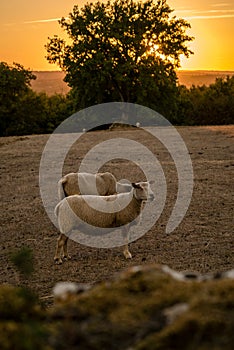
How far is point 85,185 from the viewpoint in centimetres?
1284

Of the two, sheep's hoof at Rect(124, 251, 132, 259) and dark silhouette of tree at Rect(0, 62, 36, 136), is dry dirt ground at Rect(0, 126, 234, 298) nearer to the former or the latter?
sheep's hoof at Rect(124, 251, 132, 259)

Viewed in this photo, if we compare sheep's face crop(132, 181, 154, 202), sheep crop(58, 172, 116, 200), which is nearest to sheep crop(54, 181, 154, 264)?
sheep's face crop(132, 181, 154, 202)

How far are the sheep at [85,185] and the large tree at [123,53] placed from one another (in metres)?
40.9

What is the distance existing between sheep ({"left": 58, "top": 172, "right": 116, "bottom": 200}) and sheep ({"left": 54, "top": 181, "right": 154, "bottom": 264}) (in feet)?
4.35

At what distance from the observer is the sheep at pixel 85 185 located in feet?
42.0

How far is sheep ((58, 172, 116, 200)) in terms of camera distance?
42.0ft

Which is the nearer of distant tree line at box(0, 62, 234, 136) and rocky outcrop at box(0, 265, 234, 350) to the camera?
rocky outcrop at box(0, 265, 234, 350)

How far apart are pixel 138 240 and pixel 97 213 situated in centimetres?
143

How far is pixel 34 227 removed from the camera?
13695 mm

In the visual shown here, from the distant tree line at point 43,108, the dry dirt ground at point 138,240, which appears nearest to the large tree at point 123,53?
the distant tree line at point 43,108

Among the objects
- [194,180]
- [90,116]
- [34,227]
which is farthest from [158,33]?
[34,227]

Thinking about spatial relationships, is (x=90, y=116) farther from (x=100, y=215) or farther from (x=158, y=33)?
(x=100, y=215)

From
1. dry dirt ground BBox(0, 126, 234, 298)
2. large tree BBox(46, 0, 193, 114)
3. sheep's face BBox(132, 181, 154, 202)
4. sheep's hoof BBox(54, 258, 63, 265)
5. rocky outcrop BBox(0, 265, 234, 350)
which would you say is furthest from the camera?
large tree BBox(46, 0, 193, 114)

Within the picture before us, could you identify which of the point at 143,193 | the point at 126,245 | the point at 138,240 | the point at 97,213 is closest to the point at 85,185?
the point at 138,240
